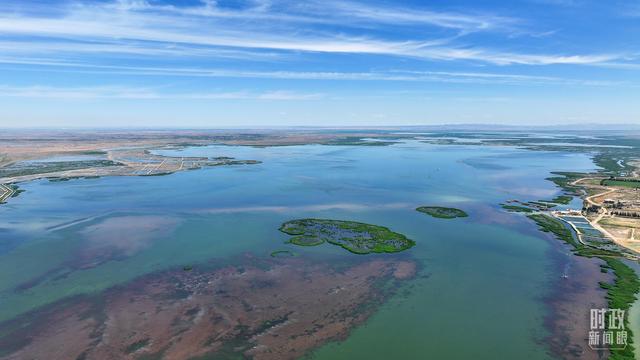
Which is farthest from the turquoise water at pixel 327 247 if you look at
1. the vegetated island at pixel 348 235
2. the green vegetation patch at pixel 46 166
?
the green vegetation patch at pixel 46 166

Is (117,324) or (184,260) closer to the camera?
(117,324)

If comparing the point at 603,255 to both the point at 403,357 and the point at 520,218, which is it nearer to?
the point at 520,218

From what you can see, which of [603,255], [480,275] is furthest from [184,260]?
[603,255]

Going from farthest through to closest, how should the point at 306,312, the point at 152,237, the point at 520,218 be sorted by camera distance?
the point at 520,218 → the point at 152,237 → the point at 306,312

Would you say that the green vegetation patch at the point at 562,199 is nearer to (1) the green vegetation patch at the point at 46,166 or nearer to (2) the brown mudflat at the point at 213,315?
(2) the brown mudflat at the point at 213,315

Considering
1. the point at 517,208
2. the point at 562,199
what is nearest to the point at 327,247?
the point at 517,208
